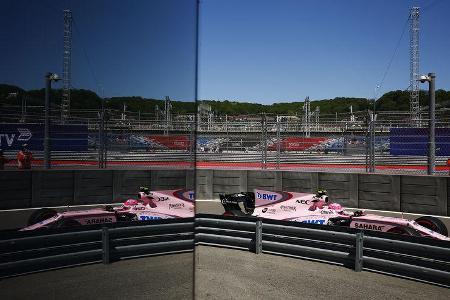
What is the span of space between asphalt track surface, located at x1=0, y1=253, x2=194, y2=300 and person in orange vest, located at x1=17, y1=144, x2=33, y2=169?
217 mm

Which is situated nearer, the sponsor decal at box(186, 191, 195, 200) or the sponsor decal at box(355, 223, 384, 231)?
the sponsor decal at box(186, 191, 195, 200)

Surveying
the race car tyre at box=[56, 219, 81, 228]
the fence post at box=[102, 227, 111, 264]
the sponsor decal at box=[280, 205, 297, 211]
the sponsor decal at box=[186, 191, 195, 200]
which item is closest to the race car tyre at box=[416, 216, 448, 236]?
the sponsor decal at box=[280, 205, 297, 211]

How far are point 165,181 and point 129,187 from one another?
13cm

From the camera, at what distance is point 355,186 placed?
1209 cm

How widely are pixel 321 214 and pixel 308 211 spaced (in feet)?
0.88

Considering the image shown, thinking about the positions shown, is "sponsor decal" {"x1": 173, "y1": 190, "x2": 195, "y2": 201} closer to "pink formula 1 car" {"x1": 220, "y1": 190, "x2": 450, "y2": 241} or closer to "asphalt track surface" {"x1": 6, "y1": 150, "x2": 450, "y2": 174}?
"asphalt track surface" {"x1": 6, "y1": 150, "x2": 450, "y2": 174}

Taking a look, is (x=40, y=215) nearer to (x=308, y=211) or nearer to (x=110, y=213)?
(x=110, y=213)

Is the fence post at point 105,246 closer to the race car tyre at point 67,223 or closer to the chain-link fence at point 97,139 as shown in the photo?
the race car tyre at point 67,223

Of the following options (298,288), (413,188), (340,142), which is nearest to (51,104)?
(298,288)

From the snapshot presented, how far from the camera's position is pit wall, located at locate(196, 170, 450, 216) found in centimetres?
1104

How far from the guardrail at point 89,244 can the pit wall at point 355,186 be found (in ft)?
36.7

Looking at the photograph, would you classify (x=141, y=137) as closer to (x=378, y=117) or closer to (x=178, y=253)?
(x=178, y=253)

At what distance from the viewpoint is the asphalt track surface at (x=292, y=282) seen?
4816 millimetres

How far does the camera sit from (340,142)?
15.8 metres
